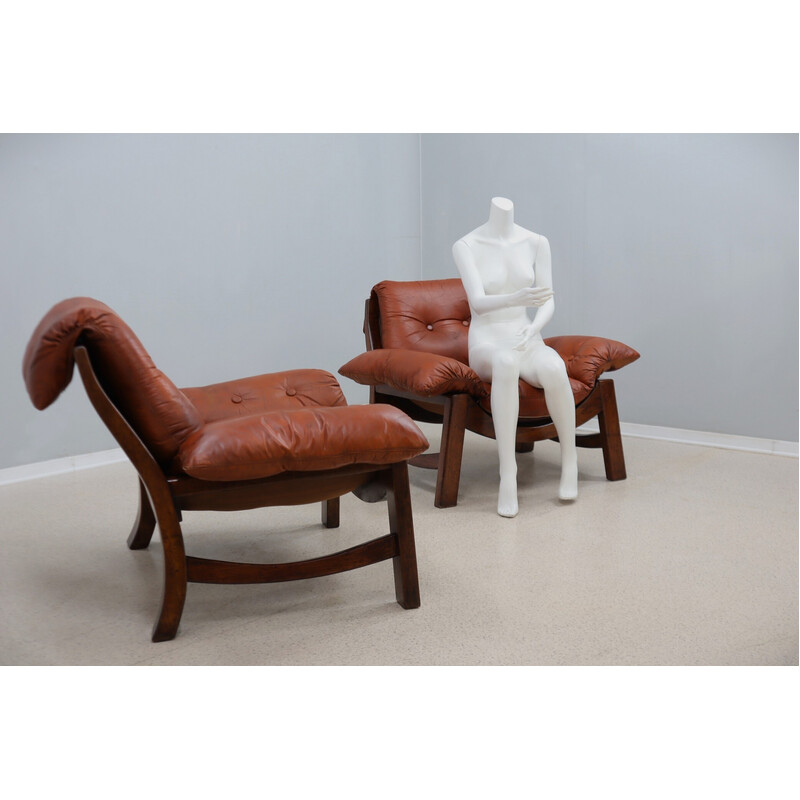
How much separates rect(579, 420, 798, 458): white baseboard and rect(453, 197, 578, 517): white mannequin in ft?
4.57

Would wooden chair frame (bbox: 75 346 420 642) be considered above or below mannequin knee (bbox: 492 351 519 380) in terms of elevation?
below

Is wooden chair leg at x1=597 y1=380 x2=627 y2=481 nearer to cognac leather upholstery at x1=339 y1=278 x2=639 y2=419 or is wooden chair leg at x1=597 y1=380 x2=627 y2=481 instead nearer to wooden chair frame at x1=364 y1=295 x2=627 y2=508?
wooden chair frame at x1=364 y1=295 x2=627 y2=508

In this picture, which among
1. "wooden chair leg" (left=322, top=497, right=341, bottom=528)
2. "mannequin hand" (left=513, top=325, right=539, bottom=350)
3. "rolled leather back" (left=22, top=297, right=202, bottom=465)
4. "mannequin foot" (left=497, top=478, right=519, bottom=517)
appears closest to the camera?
"rolled leather back" (left=22, top=297, right=202, bottom=465)

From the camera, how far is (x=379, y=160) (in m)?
5.10

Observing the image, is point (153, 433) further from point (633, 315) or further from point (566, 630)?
point (633, 315)

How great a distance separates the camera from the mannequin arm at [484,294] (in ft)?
10.6

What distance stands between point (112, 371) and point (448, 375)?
1.47 meters

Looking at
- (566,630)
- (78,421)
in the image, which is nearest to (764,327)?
(566,630)

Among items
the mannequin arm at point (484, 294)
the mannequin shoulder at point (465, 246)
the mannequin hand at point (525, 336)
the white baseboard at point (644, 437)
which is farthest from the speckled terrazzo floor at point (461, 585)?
the mannequin shoulder at point (465, 246)

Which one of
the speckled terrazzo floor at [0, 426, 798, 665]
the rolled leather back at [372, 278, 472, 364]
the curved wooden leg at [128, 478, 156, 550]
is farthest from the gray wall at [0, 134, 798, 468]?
the curved wooden leg at [128, 478, 156, 550]

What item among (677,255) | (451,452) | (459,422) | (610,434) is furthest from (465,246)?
(677,255)

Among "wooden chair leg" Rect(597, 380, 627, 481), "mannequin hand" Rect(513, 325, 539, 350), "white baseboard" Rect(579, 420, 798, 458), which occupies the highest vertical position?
"mannequin hand" Rect(513, 325, 539, 350)

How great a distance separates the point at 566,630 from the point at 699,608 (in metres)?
0.41

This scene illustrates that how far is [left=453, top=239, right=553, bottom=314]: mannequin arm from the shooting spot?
10.6ft
